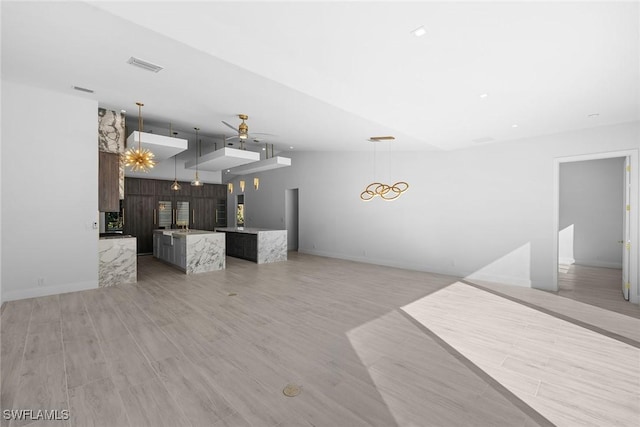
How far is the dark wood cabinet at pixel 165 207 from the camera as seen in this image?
9469 mm

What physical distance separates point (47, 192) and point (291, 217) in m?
7.11

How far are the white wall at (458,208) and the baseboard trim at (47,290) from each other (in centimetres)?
611

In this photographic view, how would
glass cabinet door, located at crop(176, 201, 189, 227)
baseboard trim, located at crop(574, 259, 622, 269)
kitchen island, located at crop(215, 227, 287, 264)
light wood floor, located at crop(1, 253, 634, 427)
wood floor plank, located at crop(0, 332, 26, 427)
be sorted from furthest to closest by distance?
glass cabinet door, located at crop(176, 201, 189, 227) → kitchen island, located at crop(215, 227, 287, 264) → baseboard trim, located at crop(574, 259, 622, 269) → wood floor plank, located at crop(0, 332, 26, 427) → light wood floor, located at crop(1, 253, 634, 427)

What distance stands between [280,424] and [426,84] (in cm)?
378

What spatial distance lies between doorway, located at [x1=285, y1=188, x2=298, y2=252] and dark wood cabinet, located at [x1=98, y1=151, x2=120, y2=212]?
5817mm

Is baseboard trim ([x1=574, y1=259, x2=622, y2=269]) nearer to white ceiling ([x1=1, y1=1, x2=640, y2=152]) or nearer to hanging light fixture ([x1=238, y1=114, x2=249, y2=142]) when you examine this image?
white ceiling ([x1=1, y1=1, x2=640, y2=152])

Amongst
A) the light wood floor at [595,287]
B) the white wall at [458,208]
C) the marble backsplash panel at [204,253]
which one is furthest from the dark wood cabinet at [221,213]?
the light wood floor at [595,287]

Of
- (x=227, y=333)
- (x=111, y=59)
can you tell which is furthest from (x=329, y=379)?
(x=111, y=59)

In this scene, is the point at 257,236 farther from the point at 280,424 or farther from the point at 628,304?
the point at 628,304

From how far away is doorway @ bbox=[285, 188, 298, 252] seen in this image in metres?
→ 10.7

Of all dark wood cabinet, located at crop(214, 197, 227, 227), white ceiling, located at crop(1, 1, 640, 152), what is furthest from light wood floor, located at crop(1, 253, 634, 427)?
dark wood cabinet, located at crop(214, 197, 227, 227)

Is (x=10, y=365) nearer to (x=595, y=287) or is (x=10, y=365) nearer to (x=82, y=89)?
(x=82, y=89)

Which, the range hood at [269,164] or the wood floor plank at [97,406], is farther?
the range hood at [269,164]

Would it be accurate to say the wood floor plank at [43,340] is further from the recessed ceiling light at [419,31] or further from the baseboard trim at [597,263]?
the baseboard trim at [597,263]
